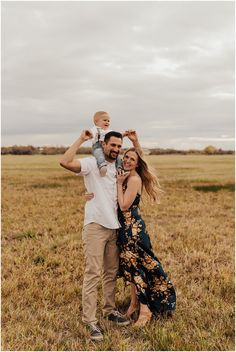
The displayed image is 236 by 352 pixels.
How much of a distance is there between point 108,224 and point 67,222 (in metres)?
6.93

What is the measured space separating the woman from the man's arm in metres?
0.63

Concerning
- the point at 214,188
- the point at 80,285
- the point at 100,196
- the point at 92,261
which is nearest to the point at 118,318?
the point at 92,261

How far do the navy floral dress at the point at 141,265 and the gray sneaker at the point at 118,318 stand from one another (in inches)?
12.8

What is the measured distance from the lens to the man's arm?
5.31 metres

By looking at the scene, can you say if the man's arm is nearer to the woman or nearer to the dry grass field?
the woman

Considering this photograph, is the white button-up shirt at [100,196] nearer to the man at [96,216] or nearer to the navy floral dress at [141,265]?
the man at [96,216]

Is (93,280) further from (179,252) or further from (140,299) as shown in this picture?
(179,252)

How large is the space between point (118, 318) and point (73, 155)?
2274mm

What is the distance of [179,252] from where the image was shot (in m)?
9.10

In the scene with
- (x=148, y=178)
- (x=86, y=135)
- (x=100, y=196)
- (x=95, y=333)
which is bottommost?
(x=95, y=333)

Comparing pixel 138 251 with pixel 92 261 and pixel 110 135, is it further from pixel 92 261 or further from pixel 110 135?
pixel 110 135

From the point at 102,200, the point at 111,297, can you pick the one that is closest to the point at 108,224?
the point at 102,200

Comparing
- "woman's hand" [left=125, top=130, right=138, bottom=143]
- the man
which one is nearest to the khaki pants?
the man

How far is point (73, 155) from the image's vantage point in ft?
17.4
